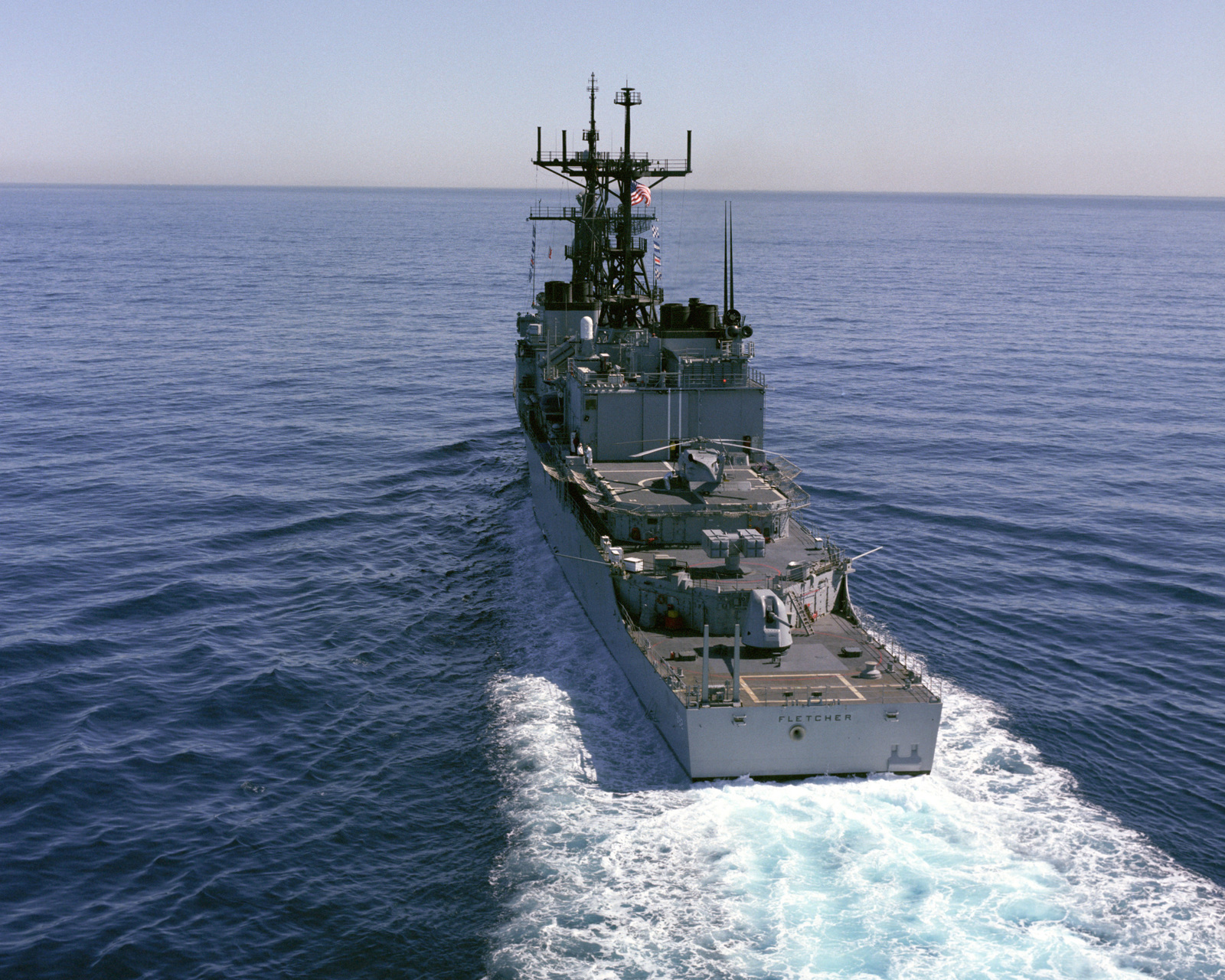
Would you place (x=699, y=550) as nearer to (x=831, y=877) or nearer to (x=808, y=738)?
(x=808, y=738)

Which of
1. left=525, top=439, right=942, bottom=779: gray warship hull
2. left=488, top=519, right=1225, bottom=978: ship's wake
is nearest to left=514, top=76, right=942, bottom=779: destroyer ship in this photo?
left=525, top=439, right=942, bottom=779: gray warship hull

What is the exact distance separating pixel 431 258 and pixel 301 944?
15548 cm

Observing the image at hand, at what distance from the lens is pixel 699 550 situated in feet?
124

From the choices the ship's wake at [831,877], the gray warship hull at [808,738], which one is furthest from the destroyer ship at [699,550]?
the ship's wake at [831,877]

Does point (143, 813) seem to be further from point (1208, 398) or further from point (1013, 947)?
point (1208, 398)

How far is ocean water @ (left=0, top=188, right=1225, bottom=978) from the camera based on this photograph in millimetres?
22906

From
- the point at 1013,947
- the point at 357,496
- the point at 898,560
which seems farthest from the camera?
the point at 357,496

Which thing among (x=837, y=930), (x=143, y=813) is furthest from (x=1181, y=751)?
(x=143, y=813)

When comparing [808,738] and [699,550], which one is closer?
[808,738]

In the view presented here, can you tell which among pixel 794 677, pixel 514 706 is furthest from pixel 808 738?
pixel 514 706

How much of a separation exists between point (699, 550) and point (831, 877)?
15285 mm

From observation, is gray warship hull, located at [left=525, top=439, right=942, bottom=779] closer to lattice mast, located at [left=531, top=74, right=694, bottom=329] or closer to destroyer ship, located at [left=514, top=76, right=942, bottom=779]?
destroyer ship, located at [left=514, top=76, right=942, bottom=779]

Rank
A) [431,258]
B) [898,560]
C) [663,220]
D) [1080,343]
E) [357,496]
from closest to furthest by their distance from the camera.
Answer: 1. [898,560]
2. [357,496]
3. [1080,343]
4. [431,258]
5. [663,220]

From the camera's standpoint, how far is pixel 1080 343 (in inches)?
3612
